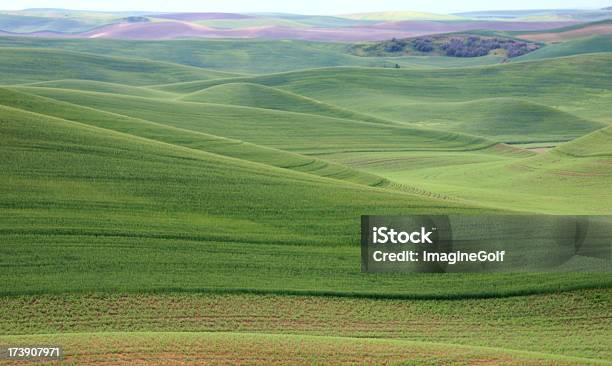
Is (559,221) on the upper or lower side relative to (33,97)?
lower

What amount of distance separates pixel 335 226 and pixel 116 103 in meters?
37.4

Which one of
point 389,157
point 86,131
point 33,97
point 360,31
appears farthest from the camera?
point 360,31

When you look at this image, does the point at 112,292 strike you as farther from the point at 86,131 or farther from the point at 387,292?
the point at 86,131

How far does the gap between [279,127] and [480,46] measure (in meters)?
84.1

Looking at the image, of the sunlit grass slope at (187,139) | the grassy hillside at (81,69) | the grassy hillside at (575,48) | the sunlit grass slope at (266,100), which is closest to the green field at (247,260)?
the sunlit grass slope at (187,139)

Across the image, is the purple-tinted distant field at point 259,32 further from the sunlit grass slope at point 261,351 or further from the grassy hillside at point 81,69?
the sunlit grass slope at point 261,351

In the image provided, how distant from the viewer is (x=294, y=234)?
27984 mm

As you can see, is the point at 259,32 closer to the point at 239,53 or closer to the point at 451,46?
the point at 239,53

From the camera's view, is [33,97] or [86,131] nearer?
[86,131]

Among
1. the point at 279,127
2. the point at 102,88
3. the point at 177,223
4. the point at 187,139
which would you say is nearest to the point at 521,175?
the point at 187,139

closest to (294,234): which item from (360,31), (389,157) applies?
(389,157)

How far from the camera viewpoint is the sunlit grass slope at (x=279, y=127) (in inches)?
2387

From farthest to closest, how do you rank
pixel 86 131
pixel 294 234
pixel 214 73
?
pixel 214 73, pixel 86 131, pixel 294 234

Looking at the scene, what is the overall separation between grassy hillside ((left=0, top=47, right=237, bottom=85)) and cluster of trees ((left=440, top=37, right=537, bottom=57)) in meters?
43.0
